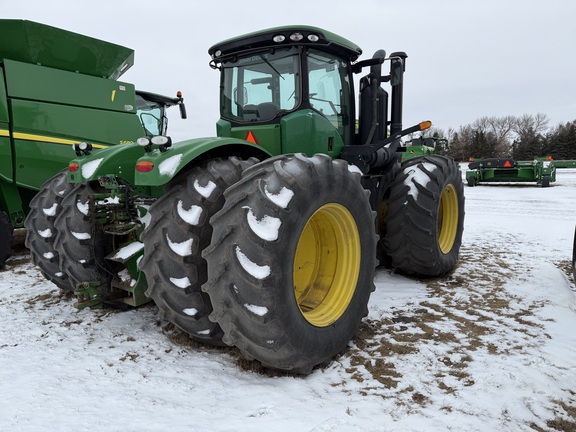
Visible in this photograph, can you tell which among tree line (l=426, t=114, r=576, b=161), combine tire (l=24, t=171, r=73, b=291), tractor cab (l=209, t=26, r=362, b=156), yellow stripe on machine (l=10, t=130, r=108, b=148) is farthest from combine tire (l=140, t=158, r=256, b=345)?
tree line (l=426, t=114, r=576, b=161)

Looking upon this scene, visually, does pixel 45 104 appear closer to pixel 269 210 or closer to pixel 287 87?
pixel 287 87

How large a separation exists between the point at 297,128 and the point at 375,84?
1.17m

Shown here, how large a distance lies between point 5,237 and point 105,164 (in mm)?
3138

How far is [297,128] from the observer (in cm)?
370

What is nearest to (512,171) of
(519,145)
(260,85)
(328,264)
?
(260,85)

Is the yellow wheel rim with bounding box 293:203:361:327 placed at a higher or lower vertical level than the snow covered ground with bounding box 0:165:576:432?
higher

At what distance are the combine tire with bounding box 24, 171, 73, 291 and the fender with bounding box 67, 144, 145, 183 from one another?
40cm

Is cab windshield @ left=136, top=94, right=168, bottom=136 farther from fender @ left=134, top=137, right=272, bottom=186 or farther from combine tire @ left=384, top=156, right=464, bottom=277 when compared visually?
fender @ left=134, top=137, right=272, bottom=186

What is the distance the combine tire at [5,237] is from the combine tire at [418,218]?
15.5ft

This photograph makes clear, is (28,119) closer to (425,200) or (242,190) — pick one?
(242,190)

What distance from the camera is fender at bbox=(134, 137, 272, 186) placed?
2521 millimetres

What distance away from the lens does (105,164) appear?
3.26 metres

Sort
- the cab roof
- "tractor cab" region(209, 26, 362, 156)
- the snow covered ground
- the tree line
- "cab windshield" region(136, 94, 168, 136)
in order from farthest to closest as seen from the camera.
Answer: the tree line, "cab windshield" region(136, 94, 168, 136), "tractor cab" region(209, 26, 362, 156), the cab roof, the snow covered ground

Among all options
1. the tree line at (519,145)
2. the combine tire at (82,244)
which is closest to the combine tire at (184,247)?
the combine tire at (82,244)
